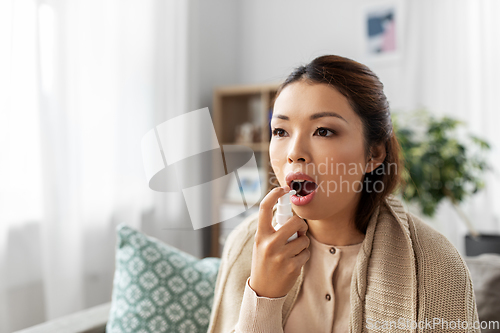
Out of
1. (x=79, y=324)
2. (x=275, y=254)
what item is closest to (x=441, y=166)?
(x=275, y=254)

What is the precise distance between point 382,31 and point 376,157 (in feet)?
6.42

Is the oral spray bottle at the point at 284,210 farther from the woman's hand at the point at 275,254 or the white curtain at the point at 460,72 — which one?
the white curtain at the point at 460,72

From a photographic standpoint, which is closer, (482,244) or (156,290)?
(156,290)

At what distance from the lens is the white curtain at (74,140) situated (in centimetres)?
150

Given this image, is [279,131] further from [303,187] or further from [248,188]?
[248,188]

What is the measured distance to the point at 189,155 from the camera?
1217 millimetres

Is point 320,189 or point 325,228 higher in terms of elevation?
point 320,189

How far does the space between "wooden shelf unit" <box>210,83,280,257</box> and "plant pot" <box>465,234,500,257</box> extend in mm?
1224

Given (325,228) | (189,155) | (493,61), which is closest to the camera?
(325,228)

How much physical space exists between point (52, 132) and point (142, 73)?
621 mm

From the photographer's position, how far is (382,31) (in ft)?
8.25

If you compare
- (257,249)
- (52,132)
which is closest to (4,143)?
(52,132)

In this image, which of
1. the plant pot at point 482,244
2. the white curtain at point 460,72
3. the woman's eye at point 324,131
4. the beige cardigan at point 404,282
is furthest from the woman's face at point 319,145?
the white curtain at point 460,72

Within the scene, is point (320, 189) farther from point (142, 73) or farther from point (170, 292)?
point (142, 73)
